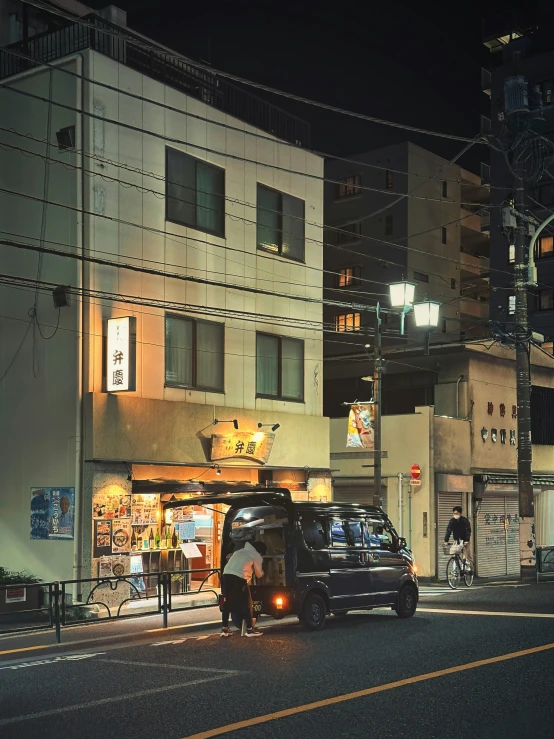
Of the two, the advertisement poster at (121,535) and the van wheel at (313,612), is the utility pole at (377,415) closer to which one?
the advertisement poster at (121,535)

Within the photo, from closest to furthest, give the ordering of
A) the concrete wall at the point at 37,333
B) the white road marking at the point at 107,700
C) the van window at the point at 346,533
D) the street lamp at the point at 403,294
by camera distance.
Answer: the white road marking at the point at 107,700, the van window at the point at 346,533, the concrete wall at the point at 37,333, the street lamp at the point at 403,294

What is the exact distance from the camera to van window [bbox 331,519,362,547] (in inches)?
724

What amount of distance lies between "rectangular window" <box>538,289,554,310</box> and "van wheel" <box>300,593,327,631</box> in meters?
46.9

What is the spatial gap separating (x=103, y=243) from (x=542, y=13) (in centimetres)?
5117

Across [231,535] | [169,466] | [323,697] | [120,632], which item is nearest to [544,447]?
[169,466]

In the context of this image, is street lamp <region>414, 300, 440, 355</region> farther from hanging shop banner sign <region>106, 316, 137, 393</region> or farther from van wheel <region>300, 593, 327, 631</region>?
van wheel <region>300, 593, 327, 631</region>

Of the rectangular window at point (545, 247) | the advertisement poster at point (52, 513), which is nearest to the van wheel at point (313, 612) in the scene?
the advertisement poster at point (52, 513)

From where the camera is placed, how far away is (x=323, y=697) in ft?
34.6

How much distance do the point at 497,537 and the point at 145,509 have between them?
1586cm

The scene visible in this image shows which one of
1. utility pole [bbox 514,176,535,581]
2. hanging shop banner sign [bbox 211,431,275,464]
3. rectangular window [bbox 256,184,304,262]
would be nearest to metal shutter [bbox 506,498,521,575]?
utility pole [bbox 514,176,535,581]

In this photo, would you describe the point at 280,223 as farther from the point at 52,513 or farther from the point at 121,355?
the point at 52,513

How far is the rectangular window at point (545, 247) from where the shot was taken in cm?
6094

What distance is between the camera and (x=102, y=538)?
70.5 ft

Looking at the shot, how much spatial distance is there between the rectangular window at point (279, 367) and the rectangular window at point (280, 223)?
2498 mm
